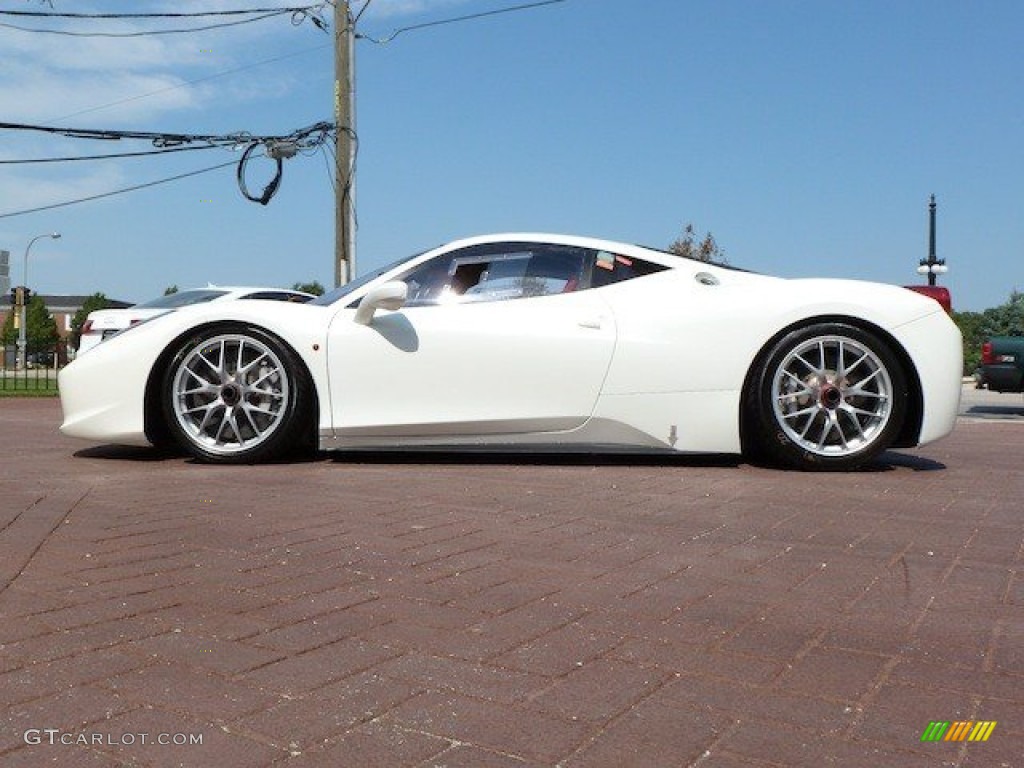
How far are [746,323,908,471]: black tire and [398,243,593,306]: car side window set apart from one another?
3.80 feet

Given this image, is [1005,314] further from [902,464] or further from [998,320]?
[902,464]

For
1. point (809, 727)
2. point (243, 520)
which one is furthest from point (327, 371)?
point (809, 727)

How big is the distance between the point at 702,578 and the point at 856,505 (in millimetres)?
1478

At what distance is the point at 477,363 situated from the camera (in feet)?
16.1

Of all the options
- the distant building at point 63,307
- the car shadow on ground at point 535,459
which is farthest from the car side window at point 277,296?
the distant building at point 63,307

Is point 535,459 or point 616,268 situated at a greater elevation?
point 616,268

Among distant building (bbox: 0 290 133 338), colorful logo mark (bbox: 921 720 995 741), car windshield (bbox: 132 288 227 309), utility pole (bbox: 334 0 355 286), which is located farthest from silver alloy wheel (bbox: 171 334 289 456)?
distant building (bbox: 0 290 133 338)

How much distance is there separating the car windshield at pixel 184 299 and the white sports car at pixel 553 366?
5.61 meters

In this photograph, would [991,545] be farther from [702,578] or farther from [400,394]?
[400,394]

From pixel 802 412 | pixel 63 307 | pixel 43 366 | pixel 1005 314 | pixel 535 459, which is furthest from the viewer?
pixel 63 307

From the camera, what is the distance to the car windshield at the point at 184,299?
1059 centimetres

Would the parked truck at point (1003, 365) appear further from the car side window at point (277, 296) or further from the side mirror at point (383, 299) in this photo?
the side mirror at point (383, 299)

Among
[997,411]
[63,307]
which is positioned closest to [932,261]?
[997,411]

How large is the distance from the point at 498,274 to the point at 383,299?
2.21ft
